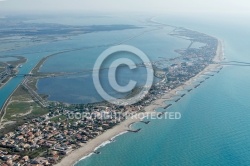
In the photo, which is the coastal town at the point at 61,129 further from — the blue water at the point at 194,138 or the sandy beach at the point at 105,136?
the blue water at the point at 194,138

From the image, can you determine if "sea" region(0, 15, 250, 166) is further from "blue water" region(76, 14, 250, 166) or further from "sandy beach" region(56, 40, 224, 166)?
"sandy beach" region(56, 40, 224, 166)

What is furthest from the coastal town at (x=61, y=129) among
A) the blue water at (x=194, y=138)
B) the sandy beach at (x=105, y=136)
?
the blue water at (x=194, y=138)

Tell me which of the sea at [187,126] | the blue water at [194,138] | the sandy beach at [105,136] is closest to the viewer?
the sandy beach at [105,136]

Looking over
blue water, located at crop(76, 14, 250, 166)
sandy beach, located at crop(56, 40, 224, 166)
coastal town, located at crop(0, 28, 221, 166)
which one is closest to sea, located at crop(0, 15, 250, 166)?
blue water, located at crop(76, 14, 250, 166)

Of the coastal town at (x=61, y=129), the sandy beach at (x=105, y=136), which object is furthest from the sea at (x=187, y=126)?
the coastal town at (x=61, y=129)

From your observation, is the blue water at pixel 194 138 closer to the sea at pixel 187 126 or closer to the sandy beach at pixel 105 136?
→ the sea at pixel 187 126

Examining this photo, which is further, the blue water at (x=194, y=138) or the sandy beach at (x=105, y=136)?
the blue water at (x=194, y=138)

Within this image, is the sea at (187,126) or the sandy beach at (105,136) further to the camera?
the sea at (187,126)

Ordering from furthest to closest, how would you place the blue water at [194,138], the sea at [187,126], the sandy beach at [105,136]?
the sea at [187,126] → the blue water at [194,138] → the sandy beach at [105,136]


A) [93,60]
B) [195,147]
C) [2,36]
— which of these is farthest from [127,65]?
[2,36]
